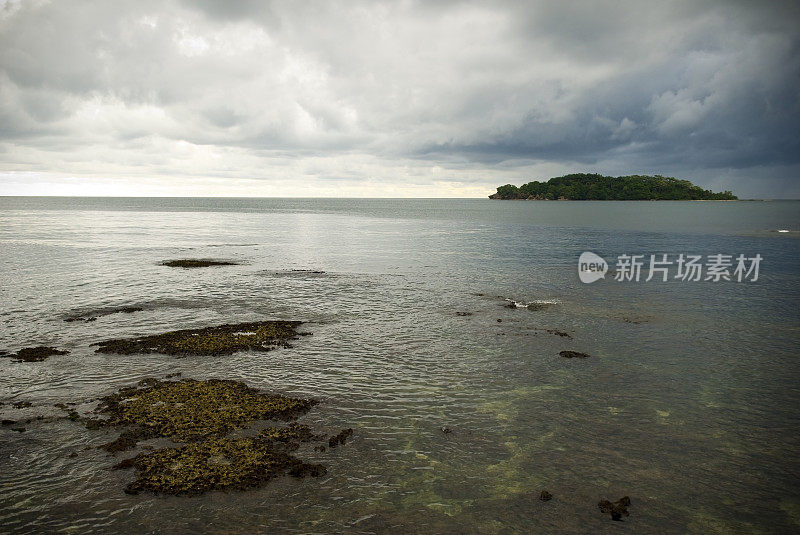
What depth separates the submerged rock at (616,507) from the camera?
11133 millimetres

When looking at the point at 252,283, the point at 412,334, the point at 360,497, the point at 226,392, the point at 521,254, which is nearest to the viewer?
the point at 360,497

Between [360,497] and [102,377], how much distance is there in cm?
1244

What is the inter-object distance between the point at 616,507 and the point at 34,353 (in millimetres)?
23001

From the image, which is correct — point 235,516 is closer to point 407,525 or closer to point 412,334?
point 407,525

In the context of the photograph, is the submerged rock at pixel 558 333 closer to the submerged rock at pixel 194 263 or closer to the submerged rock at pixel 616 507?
the submerged rock at pixel 616 507

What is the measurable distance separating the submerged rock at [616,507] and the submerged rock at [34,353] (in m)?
21.7

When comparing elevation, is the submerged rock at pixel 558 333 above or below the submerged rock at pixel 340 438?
above

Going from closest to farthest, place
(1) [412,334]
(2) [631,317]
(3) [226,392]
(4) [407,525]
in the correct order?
(4) [407,525]
(3) [226,392]
(1) [412,334]
(2) [631,317]

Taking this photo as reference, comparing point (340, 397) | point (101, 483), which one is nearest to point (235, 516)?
point (101, 483)

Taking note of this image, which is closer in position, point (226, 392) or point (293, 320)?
point (226, 392)

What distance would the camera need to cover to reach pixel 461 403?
669 inches

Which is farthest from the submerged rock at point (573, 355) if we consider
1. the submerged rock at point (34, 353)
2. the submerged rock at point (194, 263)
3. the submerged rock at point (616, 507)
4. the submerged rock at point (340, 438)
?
the submerged rock at point (194, 263)

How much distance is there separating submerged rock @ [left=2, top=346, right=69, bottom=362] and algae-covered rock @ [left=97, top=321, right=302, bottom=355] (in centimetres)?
176

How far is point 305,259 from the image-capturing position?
5844 centimetres
